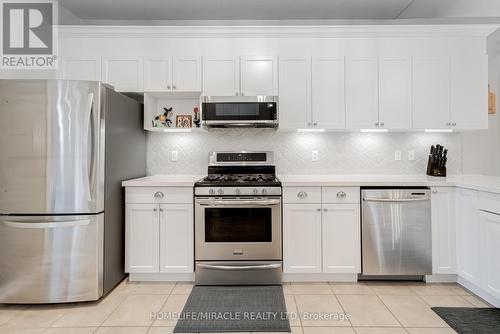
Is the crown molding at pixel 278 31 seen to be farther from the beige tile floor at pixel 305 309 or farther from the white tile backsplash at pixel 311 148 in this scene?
the beige tile floor at pixel 305 309

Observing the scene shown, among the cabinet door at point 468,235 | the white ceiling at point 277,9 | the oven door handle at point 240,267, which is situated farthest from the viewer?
the white ceiling at point 277,9

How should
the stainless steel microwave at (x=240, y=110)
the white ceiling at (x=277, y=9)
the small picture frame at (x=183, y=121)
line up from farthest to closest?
the small picture frame at (x=183, y=121)
the white ceiling at (x=277, y=9)
the stainless steel microwave at (x=240, y=110)

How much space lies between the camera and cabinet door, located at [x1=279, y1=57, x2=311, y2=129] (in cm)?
305

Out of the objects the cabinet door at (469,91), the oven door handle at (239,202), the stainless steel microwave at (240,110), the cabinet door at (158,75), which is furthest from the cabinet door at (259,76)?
the cabinet door at (469,91)

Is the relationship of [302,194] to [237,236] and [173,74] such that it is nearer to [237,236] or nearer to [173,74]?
[237,236]

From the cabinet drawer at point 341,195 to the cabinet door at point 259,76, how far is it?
1188 millimetres

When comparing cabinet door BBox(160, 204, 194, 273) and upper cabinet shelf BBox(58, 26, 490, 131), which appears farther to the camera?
upper cabinet shelf BBox(58, 26, 490, 131)

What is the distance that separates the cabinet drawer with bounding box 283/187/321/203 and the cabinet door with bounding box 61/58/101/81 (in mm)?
2315

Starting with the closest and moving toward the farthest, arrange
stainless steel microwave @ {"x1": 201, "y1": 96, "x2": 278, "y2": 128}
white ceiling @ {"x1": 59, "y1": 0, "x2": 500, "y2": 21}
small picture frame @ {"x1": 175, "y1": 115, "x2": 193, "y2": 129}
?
1. stainless steel microwave @ {"x1": 201, "y1": 96, "x2": 278, "y2": 128}
2. white ceiling @ {"x1": 59, "y1": 0, "x2": 500, "y2": 21}
3. small picture frame @ {"x1": 175, "y1": 115, "x2": 193, "y2": 129}

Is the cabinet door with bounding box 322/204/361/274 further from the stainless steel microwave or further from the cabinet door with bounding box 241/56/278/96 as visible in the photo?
the cabinet door with bounding box 241/56/278/96

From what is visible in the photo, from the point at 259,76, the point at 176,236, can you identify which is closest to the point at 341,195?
the point at 259,76

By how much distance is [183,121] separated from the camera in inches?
130

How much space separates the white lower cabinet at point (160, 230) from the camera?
8.89 ft

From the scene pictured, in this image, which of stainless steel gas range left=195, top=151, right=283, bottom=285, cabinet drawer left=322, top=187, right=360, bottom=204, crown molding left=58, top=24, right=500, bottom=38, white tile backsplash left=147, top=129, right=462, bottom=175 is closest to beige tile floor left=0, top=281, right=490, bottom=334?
stainless steel gas range left=195, top=151, right=283, bottom=285
